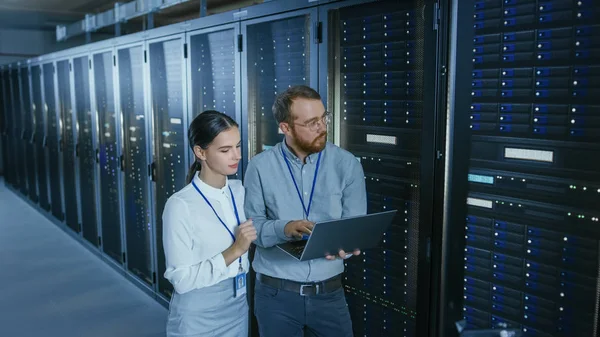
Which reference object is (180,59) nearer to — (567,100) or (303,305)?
(303,305)

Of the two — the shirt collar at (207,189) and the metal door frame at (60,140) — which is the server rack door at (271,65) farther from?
the metal door frame at (60,140)

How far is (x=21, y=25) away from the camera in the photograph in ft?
28.1

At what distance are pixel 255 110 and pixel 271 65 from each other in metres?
0.28

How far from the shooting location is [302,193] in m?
1.90

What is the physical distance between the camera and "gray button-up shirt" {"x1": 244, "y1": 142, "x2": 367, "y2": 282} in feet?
6.13

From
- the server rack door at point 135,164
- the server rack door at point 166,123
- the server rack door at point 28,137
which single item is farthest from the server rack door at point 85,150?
the server rack door at point 28,137

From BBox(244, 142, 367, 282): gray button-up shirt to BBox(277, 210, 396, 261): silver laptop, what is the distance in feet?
0.43

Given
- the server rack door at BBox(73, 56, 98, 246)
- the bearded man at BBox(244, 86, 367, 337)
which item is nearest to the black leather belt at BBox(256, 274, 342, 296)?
the bearded man at BBox(244, 86, 367, 337)

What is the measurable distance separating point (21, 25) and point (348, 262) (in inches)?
327

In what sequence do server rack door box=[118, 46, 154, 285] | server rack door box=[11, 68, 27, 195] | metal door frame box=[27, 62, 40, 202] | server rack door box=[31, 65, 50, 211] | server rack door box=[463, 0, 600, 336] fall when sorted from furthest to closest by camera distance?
1. server rack door box=[11, 68, 27, 195]
2. metal door frame box=[27, 62, 40, 202]
3. server rack door box=[31, 65, 50, 211]
4. server rack door box=[118, 46, 154, 285]
5. server rack door box=[463, 0, 600, 336]

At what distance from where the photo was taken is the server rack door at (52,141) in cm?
629

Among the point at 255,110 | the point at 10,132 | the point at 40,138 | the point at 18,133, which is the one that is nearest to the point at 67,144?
the point at 40,138

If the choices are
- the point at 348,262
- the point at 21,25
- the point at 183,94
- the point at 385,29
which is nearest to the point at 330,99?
the point at 385,29

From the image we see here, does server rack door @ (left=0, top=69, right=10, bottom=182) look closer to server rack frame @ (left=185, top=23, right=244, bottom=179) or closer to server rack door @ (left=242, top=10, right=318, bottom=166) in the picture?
server rack frame @ (left=185, top=23, right=244, bottom=179)
